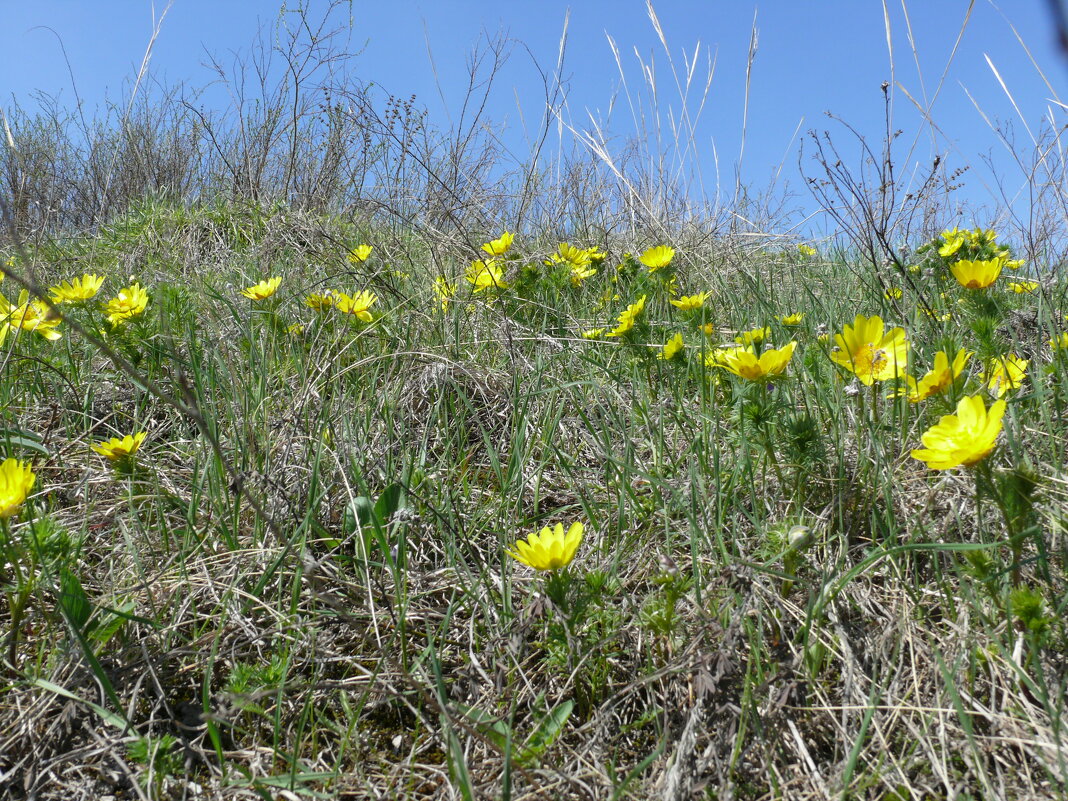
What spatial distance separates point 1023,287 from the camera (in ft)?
7.98

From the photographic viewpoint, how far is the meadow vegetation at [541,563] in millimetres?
990

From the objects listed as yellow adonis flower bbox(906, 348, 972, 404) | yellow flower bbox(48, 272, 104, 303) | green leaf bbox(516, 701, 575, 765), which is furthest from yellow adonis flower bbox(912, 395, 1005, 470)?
yellow flower bbox(48, 272, 104, 303)

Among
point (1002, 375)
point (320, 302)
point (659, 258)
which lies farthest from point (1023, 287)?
point (320, 302)

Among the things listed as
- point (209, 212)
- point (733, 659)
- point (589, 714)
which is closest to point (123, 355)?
point (589, 714)

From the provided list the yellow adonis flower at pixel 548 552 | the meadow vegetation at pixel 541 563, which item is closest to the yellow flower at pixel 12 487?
the meadow vegetation at pixel 541 563

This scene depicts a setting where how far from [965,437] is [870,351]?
43 cm

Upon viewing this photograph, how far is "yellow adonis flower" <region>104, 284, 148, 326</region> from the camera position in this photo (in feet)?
6.48

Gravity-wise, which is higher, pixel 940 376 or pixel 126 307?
pixel 126 307

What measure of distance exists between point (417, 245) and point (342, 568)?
2.88 meters

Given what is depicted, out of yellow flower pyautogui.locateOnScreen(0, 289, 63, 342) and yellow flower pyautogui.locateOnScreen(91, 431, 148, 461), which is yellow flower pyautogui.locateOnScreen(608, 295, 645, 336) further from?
yellow flower pyautogui.locateOnScreen(0, 289, 63, 342)

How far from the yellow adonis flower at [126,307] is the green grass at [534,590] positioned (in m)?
0.04

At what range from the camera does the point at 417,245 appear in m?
4.00

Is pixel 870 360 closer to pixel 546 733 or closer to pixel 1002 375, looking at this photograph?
pixel 1002 375

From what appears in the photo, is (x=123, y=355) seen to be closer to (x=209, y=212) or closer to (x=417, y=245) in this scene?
(x=417, y=245)
